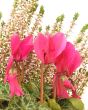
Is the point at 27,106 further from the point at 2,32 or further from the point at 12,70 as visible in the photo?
the point at 2,32

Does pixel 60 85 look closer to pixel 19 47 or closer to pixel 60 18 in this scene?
pixel 19 47

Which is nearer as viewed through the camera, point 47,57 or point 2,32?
point 47,57

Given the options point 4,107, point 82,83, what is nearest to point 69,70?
point 4,107

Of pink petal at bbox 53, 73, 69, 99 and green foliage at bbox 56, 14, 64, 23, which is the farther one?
green foliage at bbox 56, 14, 64, 23

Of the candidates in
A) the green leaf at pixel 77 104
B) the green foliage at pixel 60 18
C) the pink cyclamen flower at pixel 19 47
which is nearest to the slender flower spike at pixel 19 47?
the pink cyclamen flower at pixel 19 47

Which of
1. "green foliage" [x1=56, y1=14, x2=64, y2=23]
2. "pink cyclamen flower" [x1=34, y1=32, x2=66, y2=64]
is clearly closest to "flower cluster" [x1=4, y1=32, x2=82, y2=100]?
"pink cyclamen flower" [x1=34, y1=32, x2=66, y2=64]

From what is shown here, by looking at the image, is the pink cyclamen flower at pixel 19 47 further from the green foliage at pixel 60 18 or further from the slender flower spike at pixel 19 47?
the green foliage at pixel 60 18

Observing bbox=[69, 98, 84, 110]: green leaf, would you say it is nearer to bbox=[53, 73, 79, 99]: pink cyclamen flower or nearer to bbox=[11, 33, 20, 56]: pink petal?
bbox=[53, 73, 79, 99]: pink cyclamen flower
